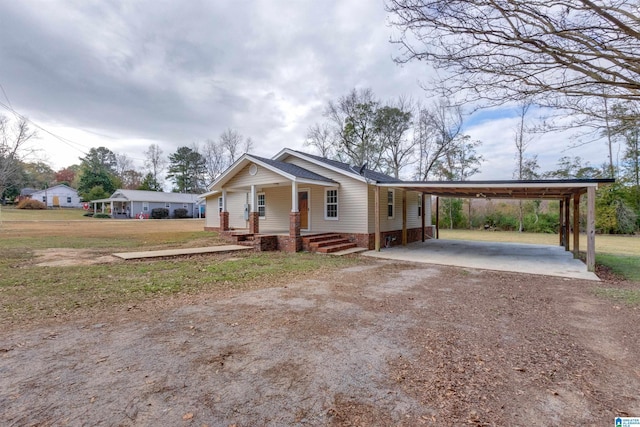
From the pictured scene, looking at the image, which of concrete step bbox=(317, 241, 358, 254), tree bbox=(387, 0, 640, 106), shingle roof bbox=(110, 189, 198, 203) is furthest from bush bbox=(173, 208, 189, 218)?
tree bbox=(387, 0, 640, 106)

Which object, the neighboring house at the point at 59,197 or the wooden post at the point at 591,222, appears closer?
the wooden post at the point at 591,222

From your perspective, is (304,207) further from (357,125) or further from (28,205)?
(28,205)

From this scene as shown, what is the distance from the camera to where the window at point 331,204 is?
13.7 m

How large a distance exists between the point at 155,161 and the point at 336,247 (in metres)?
55.3

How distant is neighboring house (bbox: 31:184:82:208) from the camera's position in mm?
49031

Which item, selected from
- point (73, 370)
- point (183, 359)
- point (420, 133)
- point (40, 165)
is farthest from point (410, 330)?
point (40, 165)

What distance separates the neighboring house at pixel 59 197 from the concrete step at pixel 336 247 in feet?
190

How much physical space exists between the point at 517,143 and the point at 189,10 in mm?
27490

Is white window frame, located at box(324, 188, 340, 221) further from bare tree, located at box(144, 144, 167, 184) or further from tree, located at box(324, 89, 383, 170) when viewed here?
bare tree, located at box(144, 144, 167, 184)

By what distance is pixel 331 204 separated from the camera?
13727 millimetres

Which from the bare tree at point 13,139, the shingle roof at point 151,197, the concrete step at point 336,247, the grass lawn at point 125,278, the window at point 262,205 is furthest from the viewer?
the shingle roof at point 151,197

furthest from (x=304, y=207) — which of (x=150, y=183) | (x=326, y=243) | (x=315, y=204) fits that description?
(x=150, y=183)

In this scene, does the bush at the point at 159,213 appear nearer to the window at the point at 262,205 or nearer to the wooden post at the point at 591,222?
the window at the point at 262,205

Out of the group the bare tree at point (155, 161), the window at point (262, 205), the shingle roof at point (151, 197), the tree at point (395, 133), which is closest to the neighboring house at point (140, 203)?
the shingle roof at point (151, 197)
